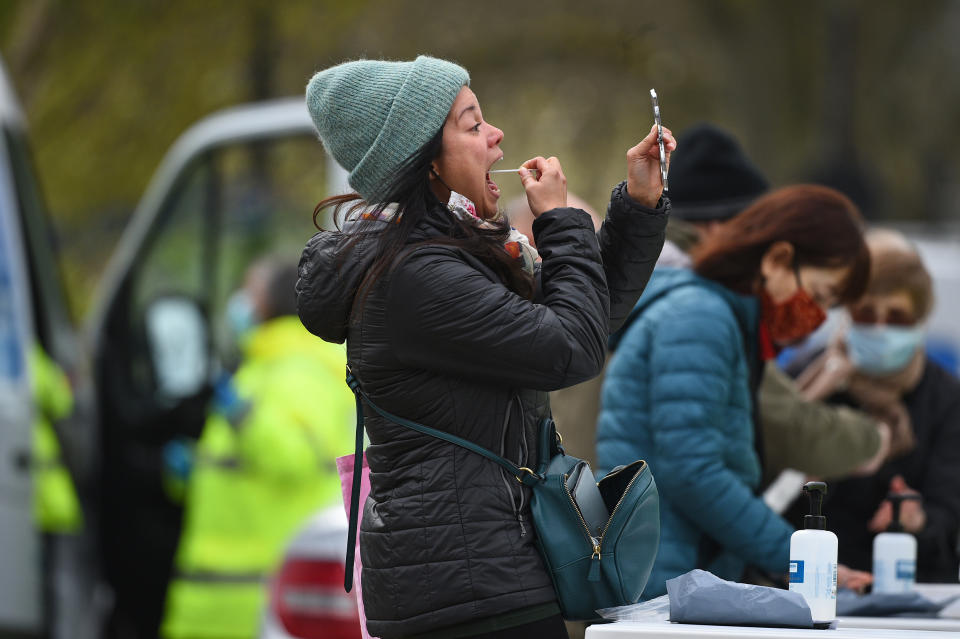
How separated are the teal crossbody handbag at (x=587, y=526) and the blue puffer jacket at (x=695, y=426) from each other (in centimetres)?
80

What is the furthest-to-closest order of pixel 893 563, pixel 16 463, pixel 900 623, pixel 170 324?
1. pixel 170 324
2. pixel 16 463
3. pixel 893 563
4. pixel 900 623

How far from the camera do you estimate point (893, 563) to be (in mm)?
3822

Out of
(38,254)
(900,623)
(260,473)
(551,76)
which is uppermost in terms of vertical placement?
(551,76)

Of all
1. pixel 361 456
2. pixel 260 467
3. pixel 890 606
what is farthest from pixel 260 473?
pixel 361 456

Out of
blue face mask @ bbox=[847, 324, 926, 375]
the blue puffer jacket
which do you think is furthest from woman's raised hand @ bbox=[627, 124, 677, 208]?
blue face mask @ bbox=[847, 324, 926, 375]

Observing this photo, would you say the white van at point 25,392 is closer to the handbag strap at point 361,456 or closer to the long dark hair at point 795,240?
the long dark hair at point 795,240

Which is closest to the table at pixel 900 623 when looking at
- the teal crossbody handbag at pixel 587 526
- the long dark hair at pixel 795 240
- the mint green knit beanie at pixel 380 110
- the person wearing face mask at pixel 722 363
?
the person wearing face mask at pixel 722 363

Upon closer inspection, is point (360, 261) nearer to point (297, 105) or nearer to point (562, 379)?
point (562, 379)

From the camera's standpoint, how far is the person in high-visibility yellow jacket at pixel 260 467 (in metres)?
5.54

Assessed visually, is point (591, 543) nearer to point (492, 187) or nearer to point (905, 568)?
point (492, 187)

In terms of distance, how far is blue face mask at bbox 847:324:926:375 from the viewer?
4535 mm

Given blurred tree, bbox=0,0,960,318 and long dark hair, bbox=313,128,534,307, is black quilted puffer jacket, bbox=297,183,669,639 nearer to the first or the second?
long dark hair, bbox=313,128,534,307

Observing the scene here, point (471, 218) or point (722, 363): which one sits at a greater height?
point (471, 218)

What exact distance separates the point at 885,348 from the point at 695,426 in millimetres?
1249
